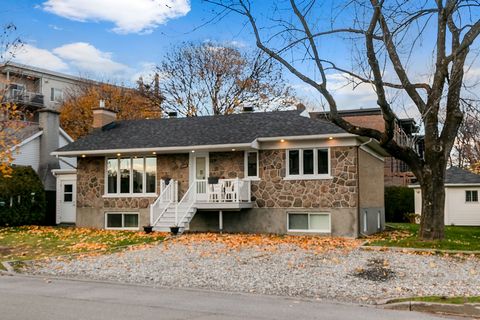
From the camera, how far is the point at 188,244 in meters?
17.3

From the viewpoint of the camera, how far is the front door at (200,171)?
22484 mm

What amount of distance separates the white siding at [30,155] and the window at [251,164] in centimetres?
1324

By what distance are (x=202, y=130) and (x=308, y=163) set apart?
548 cm

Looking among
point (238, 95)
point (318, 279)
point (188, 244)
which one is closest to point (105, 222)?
point (188, 244)

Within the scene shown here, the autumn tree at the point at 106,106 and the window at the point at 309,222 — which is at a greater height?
the autumn tree at the point at 106,106

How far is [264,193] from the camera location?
71.7 ft

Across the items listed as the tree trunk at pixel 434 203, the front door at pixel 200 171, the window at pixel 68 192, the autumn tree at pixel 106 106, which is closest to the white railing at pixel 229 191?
the front door at pixel 200 171

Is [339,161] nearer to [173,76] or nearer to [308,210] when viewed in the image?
[308,210]

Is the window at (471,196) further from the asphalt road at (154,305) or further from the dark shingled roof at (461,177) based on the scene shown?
the asphalt road at (154,305)

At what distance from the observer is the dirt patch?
38.0ft

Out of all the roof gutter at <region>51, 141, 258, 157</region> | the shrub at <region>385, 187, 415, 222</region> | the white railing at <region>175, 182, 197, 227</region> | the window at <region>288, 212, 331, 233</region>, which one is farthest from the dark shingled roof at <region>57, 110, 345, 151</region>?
the shrub at <region>385, 187, 415, 222</region>

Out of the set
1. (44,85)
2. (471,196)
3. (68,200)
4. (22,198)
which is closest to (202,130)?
(68,200)

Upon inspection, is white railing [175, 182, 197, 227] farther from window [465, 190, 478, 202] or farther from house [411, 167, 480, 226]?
window [465, 190, 478, 202]

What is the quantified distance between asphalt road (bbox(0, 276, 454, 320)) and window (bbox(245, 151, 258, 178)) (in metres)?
11.8
